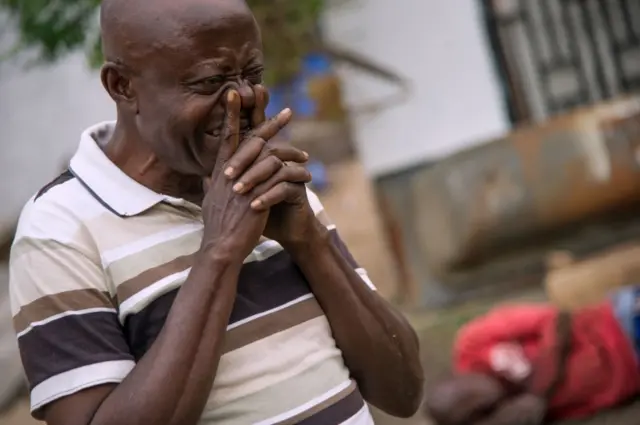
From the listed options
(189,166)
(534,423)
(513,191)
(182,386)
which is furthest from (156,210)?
(513,191)

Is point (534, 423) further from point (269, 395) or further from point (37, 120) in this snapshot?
point (37, 120)

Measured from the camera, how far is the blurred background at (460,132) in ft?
20.5

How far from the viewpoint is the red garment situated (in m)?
4.46

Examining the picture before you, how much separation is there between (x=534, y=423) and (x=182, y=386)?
3.08 metres

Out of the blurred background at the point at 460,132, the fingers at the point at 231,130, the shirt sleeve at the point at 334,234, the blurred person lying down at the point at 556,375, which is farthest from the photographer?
the blurred background at the point at 460,132

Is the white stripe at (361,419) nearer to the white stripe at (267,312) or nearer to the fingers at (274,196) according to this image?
the white stripe at (267,312)

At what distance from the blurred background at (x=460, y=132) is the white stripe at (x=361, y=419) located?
297 cm

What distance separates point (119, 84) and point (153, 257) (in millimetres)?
304

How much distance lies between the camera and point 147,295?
1.68 m

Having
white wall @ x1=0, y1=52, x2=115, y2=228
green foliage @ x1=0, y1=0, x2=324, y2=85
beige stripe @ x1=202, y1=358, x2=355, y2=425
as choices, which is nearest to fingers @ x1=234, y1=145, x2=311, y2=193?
beige stripe @ x1=202, y1=358, x2=355, y2=425

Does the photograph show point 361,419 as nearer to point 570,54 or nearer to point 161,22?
point 161,22

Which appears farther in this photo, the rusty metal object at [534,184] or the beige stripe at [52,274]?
the rusty metal object at [534,184]

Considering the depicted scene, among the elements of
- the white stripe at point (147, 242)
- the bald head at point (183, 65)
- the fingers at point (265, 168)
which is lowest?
the white stripe at point (147, 242)


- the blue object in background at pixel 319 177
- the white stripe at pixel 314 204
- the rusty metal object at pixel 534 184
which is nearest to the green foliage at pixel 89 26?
the rusty metal object at pixel 534 184
